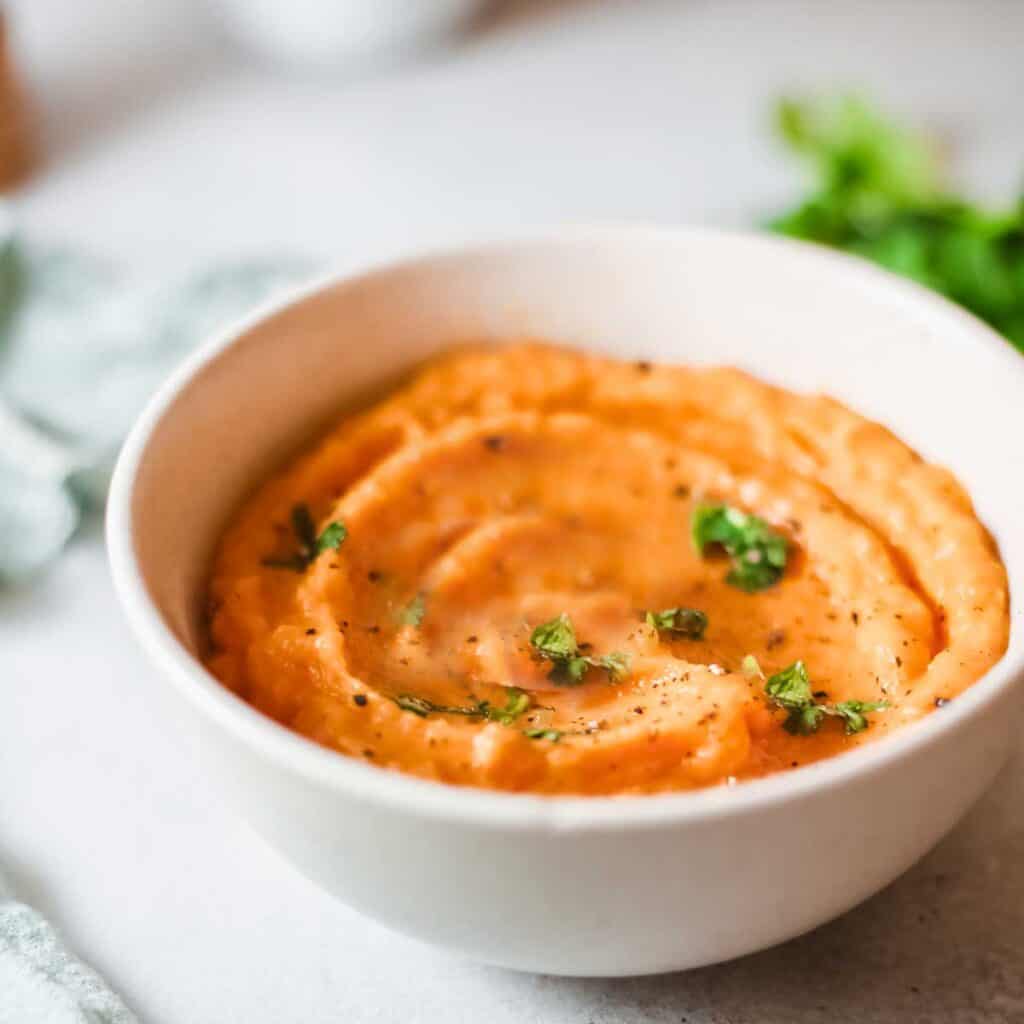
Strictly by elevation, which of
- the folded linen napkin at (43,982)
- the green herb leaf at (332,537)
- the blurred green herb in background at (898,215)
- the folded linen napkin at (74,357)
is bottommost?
the folded linen napkin at (43,982)

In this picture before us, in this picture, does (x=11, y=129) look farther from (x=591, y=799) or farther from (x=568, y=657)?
(x=591, y=799)

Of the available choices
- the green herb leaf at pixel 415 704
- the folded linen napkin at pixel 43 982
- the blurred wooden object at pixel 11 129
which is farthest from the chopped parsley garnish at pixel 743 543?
the blurred wooden object at pixel 11 129

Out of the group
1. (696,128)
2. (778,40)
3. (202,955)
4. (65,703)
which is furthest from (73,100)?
(202,955)

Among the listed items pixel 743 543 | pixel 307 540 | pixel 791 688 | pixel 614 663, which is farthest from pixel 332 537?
pixel 791 688

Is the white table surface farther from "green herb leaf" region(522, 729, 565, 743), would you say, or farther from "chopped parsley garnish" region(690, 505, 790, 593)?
"chopped parsley garnish" region(690, 505, 790, 593)

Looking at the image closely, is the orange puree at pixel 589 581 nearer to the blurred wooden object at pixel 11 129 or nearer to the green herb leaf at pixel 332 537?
the green herb leaf at pixel 332 537

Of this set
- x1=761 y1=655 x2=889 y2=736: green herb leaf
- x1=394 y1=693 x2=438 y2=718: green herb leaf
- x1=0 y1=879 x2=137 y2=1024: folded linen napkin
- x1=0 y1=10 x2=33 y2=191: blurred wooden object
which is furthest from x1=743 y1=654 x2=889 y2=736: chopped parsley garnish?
x1=0 y1=10 x2=33 y2=191: blurred wooden object
